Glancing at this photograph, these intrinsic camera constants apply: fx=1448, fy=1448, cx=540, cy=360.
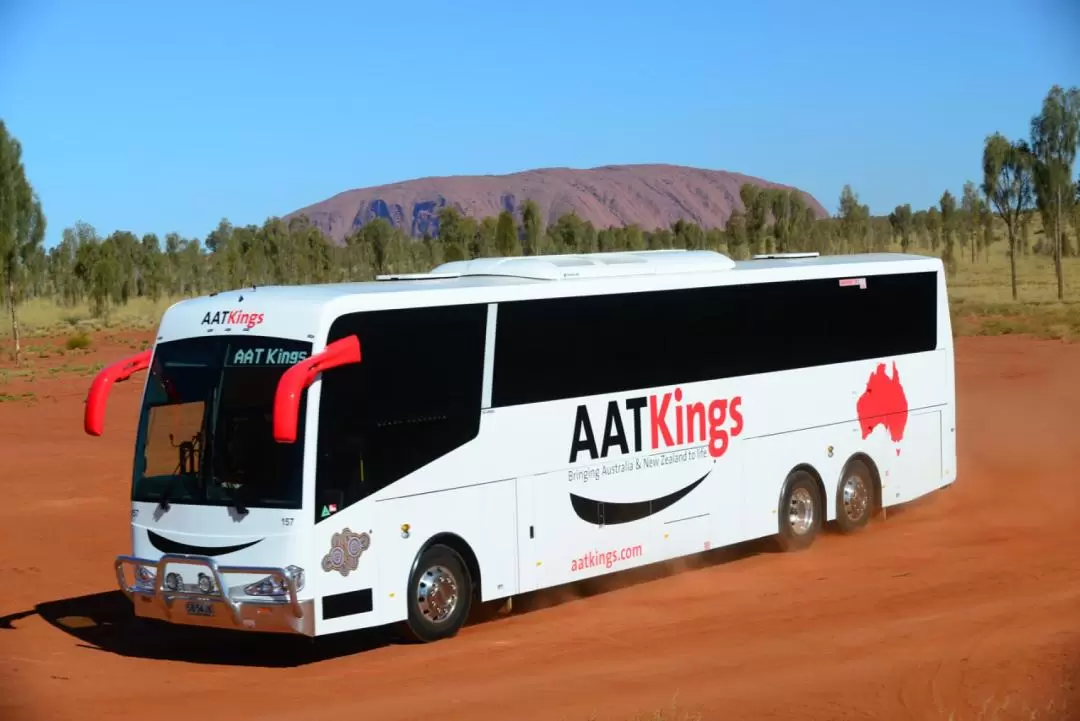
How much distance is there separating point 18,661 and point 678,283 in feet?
25.6

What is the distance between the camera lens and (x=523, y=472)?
14.0 meters

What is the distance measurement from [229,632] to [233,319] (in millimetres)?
3405

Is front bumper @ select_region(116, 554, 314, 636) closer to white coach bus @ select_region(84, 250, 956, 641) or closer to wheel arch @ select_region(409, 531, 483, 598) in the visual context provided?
white coach bus @ select_region(84, 250, 956, 641)

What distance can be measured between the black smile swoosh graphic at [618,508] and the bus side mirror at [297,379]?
333cm

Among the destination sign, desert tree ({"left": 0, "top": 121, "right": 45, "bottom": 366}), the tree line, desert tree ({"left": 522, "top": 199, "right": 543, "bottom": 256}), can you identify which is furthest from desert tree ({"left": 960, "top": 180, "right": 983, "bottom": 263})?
the destination sign

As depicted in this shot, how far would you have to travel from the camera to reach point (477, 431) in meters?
13.6

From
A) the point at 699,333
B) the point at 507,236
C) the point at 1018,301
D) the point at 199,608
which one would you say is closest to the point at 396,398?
the point at 199,608

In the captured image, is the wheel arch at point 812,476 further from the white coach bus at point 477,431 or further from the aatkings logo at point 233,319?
the aatkings logo at point 233,319

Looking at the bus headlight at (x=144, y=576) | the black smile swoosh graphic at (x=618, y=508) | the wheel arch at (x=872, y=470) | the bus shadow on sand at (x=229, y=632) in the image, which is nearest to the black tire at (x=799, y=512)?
the wheel arch at (x=872, y=470)

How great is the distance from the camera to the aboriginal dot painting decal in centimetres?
1223

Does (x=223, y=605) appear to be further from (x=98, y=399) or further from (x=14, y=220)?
(x=14, y=220)

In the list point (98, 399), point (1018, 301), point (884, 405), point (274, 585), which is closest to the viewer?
point (274, 585)

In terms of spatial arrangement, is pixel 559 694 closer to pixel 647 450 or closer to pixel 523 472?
pixel 523 472

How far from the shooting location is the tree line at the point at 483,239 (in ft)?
187
